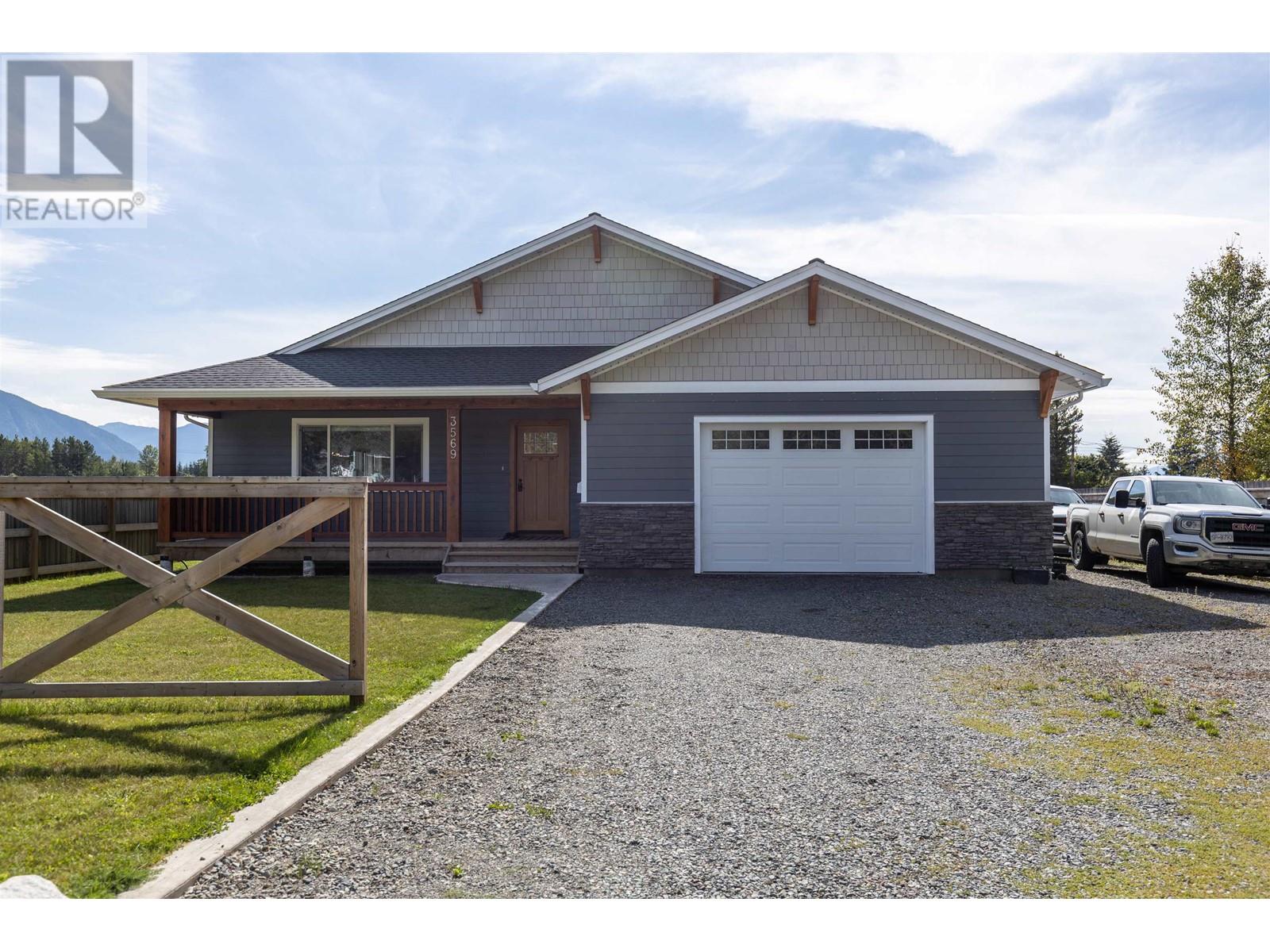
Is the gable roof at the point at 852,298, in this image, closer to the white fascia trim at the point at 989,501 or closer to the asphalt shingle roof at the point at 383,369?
→ the white fascia trim at the point at 989,501

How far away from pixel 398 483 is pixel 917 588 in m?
8.83

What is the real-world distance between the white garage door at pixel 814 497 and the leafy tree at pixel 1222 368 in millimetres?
20492

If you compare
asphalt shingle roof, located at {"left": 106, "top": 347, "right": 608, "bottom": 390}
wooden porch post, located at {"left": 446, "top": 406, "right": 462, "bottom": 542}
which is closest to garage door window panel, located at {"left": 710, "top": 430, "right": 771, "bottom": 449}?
asphalt shingle roof, located at {"left": 106, "top": 347, "right": 608, "bottom": 390}

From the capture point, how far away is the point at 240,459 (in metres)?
16.8

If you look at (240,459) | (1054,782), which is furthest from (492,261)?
(1054,782)

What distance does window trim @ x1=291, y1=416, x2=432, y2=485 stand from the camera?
16.5 m

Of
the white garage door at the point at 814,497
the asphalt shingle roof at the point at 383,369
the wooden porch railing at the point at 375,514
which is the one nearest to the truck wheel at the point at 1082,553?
the white garage door at the point at 814,497

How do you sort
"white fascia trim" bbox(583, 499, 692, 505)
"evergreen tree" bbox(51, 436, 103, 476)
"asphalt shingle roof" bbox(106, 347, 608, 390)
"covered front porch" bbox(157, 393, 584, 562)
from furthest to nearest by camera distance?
"evergreen tree" bbox(51, 436, 103, 476) < "covered front porch" bbox(157, 393, 584, 562) < "asphalt shingle roof" bbox(106, 347, 608, 390) < "white fascia trim" bbox(583, 499, 692, 505)

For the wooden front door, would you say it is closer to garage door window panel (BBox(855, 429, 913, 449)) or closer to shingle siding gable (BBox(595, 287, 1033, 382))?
shingle siding gable (BBox(595, 287, 1033, 382))

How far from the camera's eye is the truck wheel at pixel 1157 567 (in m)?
13.4

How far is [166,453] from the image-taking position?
15242 millimetres

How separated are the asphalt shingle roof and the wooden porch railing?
6.31 ft

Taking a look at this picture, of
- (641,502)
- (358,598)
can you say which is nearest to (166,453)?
(641,502)

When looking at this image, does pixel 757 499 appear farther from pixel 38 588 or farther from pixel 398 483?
pixel 38 588
